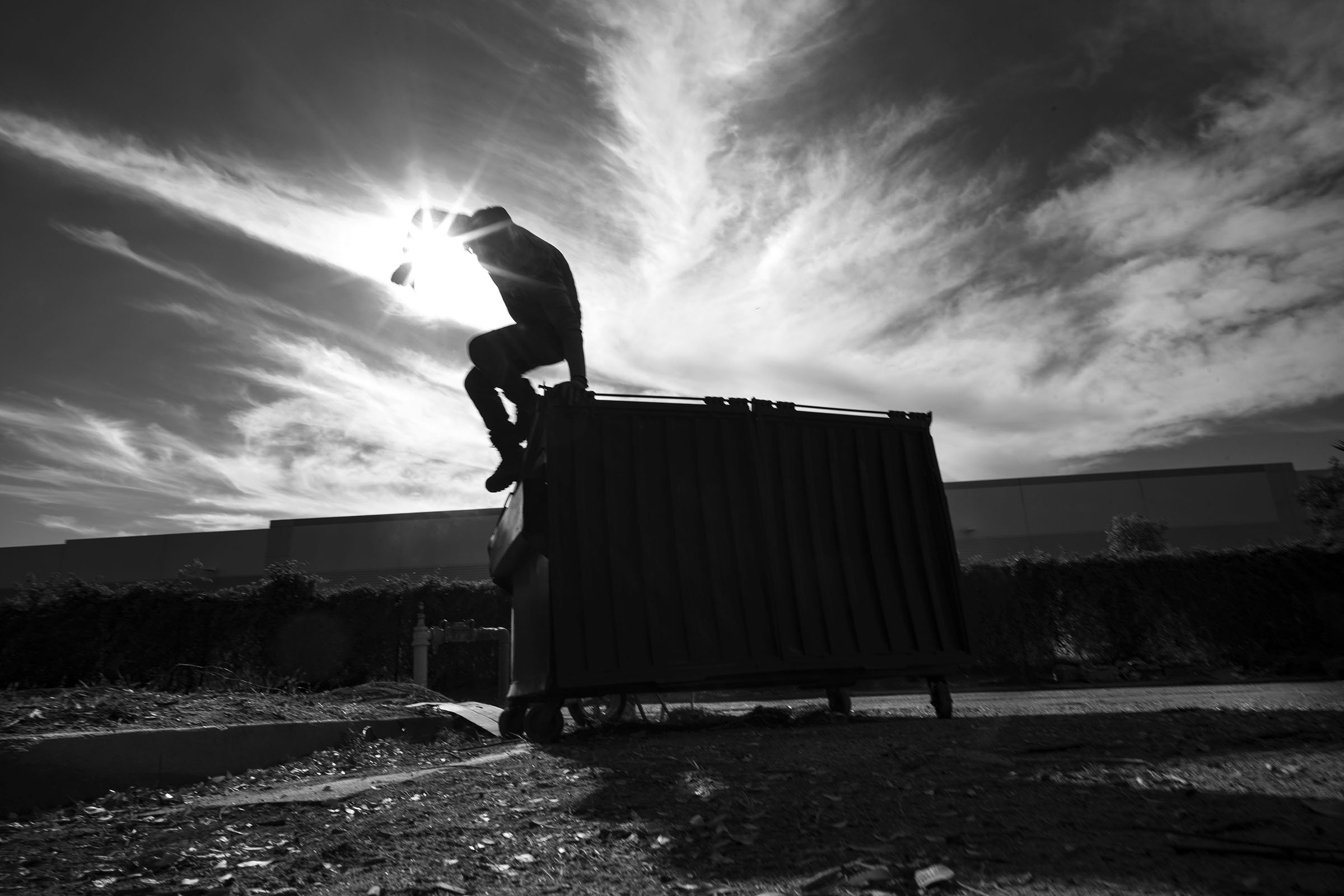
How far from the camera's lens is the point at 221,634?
12734 millimetres

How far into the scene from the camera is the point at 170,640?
12711 mm

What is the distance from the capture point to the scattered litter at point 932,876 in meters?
1.52

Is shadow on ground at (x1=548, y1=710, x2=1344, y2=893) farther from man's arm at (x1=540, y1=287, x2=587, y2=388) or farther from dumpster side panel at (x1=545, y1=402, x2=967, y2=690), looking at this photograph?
man's arm at (x1=540, y1=287, x2=587, y2=388)

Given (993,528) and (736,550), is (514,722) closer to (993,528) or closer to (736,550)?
(736,550)

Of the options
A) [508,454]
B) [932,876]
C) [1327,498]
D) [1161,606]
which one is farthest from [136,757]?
[1327,498]

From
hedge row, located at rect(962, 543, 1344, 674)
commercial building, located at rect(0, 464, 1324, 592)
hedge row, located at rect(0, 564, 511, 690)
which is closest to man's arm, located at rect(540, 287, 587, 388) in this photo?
hedge row, located at rect(0, 564, 511, 690)

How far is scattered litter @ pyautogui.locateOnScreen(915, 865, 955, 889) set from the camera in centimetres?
152

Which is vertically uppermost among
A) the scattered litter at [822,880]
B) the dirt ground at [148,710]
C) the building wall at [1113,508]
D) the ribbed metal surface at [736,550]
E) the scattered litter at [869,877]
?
the building wall at [1113,508]

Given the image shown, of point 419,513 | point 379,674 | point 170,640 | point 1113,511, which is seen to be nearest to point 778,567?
point 379,674

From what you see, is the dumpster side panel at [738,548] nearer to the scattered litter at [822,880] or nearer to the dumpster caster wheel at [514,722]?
the dumpster caster wheel at [514,722]

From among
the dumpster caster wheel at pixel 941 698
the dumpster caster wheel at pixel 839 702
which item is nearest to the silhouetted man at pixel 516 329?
the dumpster caster wheel at pixel 839 702

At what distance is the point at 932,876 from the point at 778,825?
0.55 m

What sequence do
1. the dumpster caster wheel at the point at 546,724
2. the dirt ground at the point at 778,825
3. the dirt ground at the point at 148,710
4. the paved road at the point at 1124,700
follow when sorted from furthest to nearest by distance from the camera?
the paved road at the point at 1124,700 → the dumpster caster wheel at the point at 546,724 → the dirt ground at the point at 148,710 → the dirt ground at the point at 778,825

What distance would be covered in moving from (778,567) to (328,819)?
294 centimetres
